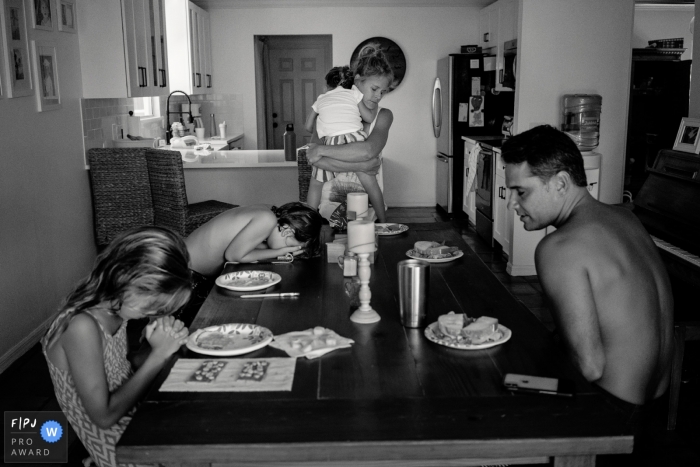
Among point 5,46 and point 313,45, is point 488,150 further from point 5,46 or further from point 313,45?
point 5,46

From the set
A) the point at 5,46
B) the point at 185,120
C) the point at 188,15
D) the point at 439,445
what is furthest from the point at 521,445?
the point at 185,120

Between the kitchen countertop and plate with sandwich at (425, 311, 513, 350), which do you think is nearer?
plate with sandwich at (425, 311, 513, 350)

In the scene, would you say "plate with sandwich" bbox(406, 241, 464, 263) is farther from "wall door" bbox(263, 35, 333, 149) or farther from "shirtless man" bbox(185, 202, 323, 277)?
"wall door" bbox(263, 35, 333, 149)

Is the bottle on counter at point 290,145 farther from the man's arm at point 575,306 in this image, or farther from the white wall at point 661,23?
the white wall at point 661,23

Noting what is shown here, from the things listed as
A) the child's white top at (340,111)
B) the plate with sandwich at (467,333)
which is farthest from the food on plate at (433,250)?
the child's white top at (340,111)

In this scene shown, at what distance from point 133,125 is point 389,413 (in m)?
5.17

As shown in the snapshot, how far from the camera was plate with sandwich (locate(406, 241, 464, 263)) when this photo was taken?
2578mm

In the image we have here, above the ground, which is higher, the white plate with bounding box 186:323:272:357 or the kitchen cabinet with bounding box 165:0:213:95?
the kitchen cabinet with bounding box 165:0:213:95

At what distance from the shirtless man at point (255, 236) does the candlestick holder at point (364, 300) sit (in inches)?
30.8

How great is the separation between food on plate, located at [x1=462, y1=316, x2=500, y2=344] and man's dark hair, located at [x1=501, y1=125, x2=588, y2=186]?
1.52 feet

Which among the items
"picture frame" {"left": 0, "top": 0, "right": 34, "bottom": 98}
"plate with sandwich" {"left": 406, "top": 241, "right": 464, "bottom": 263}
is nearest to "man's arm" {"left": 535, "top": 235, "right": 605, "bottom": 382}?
"plate with sandwich" {"left": 406, "top": 241, "right": 464, "bottom": 263}

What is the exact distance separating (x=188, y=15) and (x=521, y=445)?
6407mm

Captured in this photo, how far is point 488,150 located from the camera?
5980 mm

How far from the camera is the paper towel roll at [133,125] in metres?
5.78
